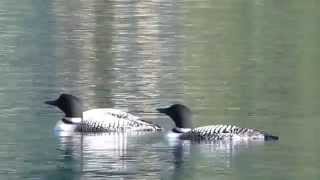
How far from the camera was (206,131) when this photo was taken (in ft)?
70.4

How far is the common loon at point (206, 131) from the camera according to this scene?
21.4 m

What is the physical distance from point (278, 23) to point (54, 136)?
78.0 ft

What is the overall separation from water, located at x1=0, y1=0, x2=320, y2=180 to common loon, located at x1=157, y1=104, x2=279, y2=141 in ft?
0.71

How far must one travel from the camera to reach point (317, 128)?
22484 millimetres

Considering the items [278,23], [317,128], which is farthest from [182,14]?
[317,128]

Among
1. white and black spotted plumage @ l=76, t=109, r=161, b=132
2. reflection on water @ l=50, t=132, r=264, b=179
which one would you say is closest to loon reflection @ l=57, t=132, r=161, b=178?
reflection on water @ l=50, t=132, r=264, b=179

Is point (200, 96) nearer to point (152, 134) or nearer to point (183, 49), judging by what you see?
point (152, 134)

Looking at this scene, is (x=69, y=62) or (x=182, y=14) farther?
(x=182, y=14)

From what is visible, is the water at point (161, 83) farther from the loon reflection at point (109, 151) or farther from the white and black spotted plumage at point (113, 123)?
the white and black spotted plumage at point (113, 123)

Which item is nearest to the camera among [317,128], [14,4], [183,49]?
[317,128]

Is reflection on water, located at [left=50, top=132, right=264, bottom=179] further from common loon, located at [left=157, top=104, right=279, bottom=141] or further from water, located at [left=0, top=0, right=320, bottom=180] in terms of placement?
common loon, located at [left=157, top=104, right=279, bottom=141]

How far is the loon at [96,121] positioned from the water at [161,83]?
0.84 feet

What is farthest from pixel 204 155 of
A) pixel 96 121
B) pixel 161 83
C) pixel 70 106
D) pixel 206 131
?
pixel 161 83

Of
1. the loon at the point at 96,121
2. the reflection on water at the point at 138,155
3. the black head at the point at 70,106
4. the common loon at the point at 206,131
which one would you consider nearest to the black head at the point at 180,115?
the common loon at the point at 206,131
